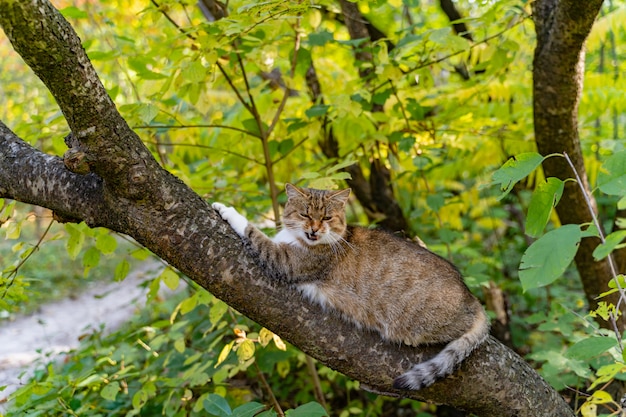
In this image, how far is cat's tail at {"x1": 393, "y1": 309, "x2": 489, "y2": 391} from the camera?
2162 mm

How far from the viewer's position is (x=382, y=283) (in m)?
2.69

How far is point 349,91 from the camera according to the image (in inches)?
133

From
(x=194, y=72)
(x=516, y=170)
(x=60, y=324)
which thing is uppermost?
(x=194, y=72)

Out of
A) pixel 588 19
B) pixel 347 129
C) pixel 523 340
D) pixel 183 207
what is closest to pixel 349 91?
pixel 347 129

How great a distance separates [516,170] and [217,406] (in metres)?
1.73

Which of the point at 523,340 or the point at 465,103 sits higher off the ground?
the point at 465,103

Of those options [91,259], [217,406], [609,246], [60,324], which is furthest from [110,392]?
[60,324]

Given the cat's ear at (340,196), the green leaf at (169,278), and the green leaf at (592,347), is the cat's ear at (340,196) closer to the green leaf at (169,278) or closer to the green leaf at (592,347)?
the green leaf at (169,278)

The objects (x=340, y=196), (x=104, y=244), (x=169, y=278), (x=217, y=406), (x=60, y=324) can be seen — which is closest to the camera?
(x=217, y=406)

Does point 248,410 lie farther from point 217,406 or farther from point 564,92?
point 564,92

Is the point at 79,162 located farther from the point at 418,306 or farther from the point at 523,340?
the point at 523,340

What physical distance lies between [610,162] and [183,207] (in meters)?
1.47

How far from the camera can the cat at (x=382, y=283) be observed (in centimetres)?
235

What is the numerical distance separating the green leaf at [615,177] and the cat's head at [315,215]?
1703 mm
